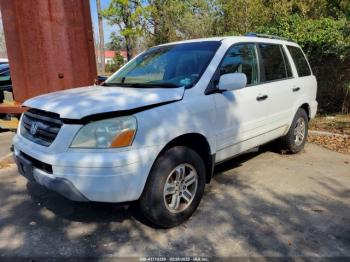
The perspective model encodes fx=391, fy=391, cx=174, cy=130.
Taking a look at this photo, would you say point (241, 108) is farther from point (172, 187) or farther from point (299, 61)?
point (299, 61)

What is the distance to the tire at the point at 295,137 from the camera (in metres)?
5.88

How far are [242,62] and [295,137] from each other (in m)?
1.98

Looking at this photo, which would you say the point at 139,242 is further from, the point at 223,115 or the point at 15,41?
the point at 15,41

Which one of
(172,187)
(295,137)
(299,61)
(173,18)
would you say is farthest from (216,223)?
(173,18)

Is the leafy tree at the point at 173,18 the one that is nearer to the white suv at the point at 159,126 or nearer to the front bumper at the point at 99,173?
the white suv at the point at 159,126

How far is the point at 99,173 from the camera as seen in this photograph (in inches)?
124

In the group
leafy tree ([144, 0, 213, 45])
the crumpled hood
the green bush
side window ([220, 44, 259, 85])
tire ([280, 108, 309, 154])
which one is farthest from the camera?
leafy tree ([144, 0, 213, 45])

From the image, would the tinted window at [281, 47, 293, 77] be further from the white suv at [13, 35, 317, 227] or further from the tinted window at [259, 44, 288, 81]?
the white suv at [13, 35, 317, 227]

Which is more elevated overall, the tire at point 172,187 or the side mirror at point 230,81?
the side mirror at point 230,81

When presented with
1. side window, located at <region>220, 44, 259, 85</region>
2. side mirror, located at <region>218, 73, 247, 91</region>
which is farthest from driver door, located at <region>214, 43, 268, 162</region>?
side mirror, located at <region>218, 73, 247, 91</region>

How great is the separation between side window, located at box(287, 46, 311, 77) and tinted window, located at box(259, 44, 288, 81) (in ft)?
1.23

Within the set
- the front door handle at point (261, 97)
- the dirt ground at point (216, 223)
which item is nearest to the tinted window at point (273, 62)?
the front door handle at point (261, 97)

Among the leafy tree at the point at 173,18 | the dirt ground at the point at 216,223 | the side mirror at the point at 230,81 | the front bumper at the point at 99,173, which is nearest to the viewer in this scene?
the front bumper at the point at 99,173

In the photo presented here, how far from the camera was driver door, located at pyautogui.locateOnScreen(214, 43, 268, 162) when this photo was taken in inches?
167
